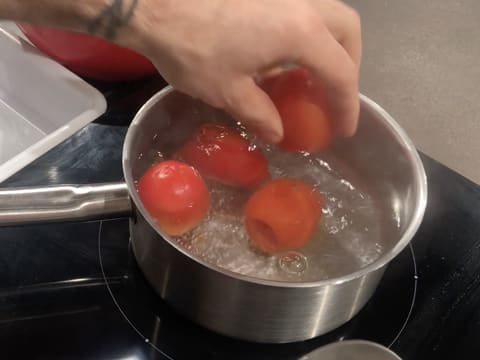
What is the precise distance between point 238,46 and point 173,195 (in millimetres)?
158

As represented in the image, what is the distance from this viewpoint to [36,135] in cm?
85

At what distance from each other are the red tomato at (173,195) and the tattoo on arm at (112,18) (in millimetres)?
138

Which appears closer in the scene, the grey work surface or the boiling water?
the boiling water

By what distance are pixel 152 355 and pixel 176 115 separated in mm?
228

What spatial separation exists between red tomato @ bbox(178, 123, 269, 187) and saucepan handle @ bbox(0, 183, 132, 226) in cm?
9

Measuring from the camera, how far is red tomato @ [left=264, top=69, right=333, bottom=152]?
22.4 inches

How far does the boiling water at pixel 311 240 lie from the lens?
59cm

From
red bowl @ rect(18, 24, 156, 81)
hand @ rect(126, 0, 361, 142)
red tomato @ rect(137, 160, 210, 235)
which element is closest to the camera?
hand @ rect(126, 0, 361, 142)

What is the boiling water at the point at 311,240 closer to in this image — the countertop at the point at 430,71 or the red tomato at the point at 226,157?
the red tomato at the point at 226,157

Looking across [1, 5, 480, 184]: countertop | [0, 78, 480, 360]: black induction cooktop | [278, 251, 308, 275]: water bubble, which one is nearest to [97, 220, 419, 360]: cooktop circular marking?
[0, 78, 480, 360]: black induction cooktop

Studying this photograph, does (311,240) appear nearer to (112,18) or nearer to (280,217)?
(280,217)

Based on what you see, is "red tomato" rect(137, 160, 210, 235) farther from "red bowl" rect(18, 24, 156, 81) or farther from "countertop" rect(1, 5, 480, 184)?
"countertop" rect(1, 5, 480, 184)

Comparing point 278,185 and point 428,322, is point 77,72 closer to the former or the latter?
point 278,185

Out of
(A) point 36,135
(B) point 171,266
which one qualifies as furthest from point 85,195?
(A) point 36,135
